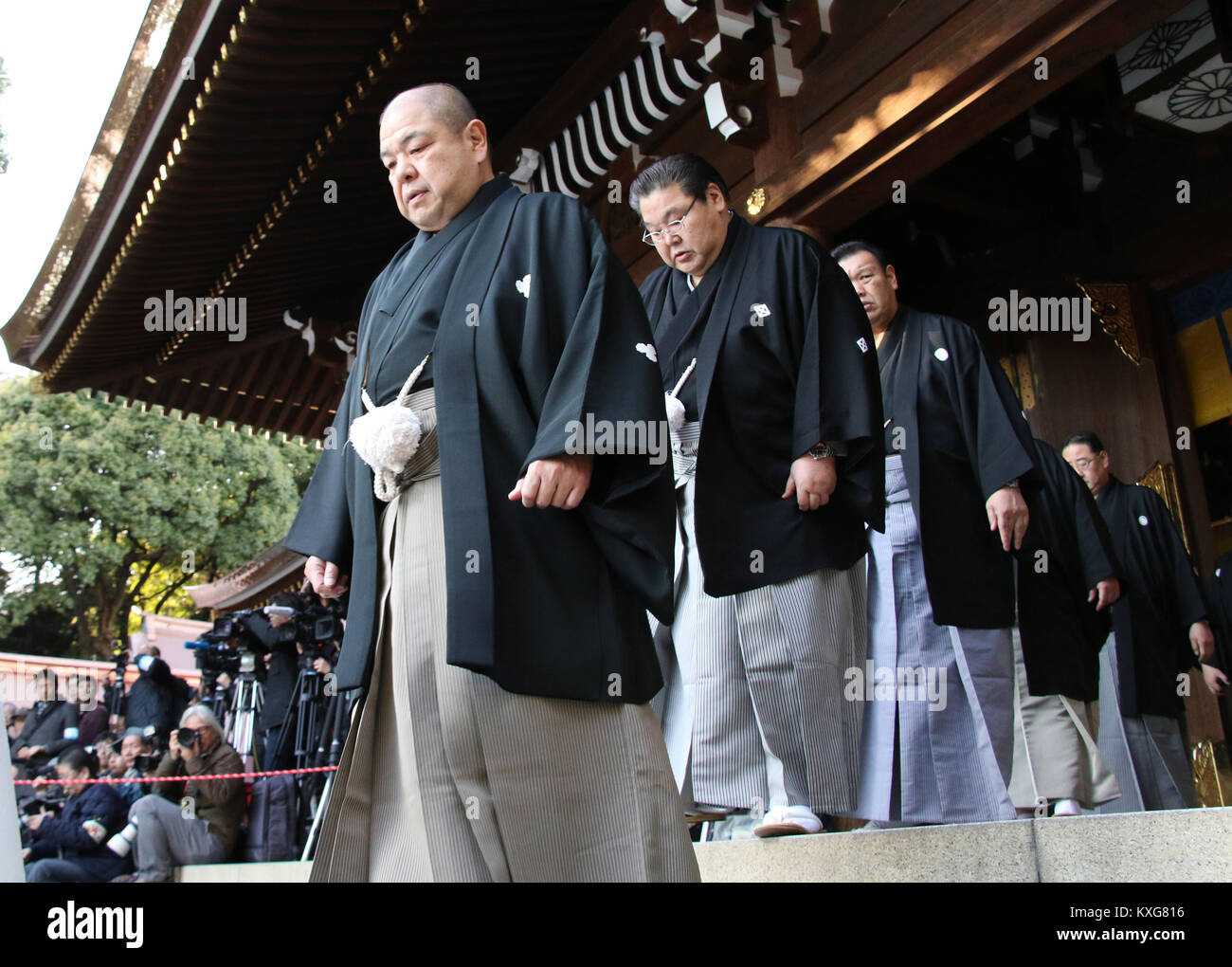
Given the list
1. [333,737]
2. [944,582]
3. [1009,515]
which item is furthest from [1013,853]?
[333,737]

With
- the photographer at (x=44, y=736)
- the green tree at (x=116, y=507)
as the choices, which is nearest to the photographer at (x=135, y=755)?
the photographer at (x=44, y=736)

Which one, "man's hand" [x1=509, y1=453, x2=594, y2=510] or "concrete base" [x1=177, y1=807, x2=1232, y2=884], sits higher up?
"man's hand" [x1=509, y1=453, x2=594, y2=510]

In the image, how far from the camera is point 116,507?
80.6 ft

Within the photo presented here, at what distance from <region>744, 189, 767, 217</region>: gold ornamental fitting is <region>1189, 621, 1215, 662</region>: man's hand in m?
2.96

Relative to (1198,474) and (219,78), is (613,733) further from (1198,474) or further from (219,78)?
(1198,474)

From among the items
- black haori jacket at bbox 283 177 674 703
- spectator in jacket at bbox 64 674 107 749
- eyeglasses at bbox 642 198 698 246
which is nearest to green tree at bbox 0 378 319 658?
spectator in jacket at bbox 64 674 107 749

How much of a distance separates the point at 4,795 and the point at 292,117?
4.57 metres

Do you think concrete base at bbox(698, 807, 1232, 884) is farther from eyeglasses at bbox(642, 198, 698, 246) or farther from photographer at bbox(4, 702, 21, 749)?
photographer at bbox(4, 702, 21, 749)

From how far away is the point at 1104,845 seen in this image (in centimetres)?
262

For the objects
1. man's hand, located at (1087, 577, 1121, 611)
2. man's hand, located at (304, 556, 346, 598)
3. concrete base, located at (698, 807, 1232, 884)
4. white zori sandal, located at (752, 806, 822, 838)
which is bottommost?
concrete base, located at (698, 807, 1232, 884)

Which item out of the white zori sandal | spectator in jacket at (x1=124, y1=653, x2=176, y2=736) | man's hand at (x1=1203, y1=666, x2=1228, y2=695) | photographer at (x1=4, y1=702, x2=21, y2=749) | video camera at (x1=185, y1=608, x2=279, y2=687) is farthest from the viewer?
photographer at (x1=4, y1=702, x2=21, y2=749)

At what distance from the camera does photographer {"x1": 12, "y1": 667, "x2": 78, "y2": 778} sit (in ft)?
31.9

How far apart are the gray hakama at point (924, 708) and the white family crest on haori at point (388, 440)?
1.92 meters

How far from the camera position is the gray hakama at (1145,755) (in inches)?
223
